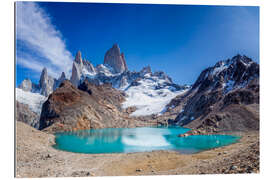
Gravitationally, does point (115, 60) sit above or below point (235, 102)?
Result: above

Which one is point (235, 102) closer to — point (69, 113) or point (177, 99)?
point (69, 113)

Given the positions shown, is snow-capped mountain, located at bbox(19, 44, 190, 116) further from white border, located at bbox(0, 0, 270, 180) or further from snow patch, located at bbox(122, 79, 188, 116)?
white border, located at bbox(0, 0, 270, 180)

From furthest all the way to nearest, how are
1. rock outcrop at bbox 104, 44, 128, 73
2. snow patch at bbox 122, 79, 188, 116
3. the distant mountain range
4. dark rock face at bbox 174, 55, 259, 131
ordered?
rock outcrop at bbox 104, 44, 128, 73 < snow patch at bbox 122, 79, 188, 116 < the distant mountain range < dark rock face at bbox 174, 55, 259, 131

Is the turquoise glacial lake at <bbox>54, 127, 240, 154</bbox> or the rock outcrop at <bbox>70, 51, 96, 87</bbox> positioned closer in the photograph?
the turquoise glacial lake at <bbox>54, 127, 240, 154</bbox>

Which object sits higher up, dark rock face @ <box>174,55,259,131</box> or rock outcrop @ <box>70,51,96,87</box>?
rock outcrop @ <box>70,51,96,87</box>

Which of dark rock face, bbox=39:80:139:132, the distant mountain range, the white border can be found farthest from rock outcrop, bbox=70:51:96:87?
the white border

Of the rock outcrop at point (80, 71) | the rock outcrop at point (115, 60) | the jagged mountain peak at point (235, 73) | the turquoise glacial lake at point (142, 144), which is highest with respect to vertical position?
the rock outcrop at point (115, 60)

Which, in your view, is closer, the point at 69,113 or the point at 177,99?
the point at 69,113

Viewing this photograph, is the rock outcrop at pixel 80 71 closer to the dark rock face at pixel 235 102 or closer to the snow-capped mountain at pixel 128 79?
the snow-capped mountain at pixel 128 79

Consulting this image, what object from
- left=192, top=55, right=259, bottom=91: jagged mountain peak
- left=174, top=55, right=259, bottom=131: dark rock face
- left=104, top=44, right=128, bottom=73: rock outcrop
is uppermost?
left=104, top=44, right=128, bottom=73: rock outcrop
